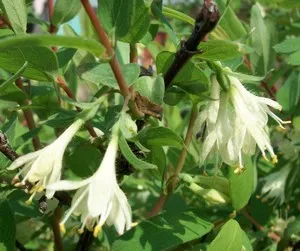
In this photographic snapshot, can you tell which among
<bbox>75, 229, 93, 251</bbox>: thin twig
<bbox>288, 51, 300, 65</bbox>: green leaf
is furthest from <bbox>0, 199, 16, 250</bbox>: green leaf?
<bbox>288, 51, 300, 65</bbox>: green leaf

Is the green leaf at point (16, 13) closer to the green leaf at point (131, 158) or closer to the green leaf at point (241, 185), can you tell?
the green leaf at point (131, 158)

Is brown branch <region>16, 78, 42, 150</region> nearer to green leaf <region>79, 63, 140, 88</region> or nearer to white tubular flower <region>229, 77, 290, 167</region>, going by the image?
green leaf <region>79, 63, 140, 88</region>

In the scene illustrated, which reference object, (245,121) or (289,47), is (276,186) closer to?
(289,47)

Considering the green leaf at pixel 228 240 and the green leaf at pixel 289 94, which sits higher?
the green leaf at pixel 228 240

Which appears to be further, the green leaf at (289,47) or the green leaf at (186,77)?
the green leaf at (289,47)

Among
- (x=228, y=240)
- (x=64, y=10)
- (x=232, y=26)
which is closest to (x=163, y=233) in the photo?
(x=228, y=240)

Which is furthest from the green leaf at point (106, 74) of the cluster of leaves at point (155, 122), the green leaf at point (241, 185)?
the green leaf at point (241, 185)
